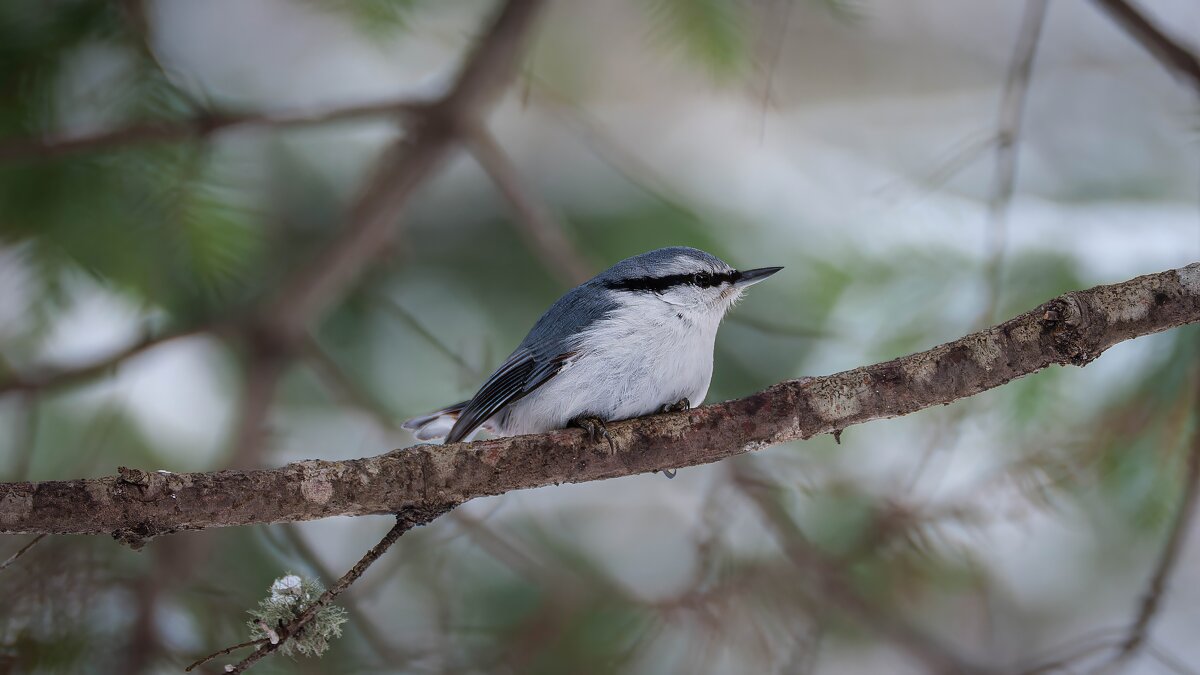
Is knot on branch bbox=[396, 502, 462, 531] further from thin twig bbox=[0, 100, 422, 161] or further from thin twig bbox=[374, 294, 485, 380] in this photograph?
thin twig bbox=[374, 294, 485, 380]

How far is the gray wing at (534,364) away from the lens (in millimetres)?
1693

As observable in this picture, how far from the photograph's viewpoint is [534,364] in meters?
1.73

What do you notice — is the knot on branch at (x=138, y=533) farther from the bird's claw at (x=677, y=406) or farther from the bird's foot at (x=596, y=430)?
the bird's claw at (x=677, y=406)

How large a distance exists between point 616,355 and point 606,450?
28 centimetres

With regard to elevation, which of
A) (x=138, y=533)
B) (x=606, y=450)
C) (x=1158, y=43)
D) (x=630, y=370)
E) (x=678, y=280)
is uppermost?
(x=1158, y=43)

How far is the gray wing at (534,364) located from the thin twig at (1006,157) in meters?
0.75

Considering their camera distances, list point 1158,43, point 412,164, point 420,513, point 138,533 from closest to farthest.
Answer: point 138,533 → point 420,513 → point 1158,43 → point 412,164

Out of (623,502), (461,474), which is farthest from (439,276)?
(461,474)

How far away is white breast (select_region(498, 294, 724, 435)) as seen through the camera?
163 centimetres

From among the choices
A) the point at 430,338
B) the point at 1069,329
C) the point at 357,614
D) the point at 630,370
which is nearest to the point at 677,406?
the point at 630,370

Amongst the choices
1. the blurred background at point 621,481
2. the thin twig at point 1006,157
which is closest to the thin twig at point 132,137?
the blurred background at point 621,481

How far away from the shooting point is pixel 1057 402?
2.15 m

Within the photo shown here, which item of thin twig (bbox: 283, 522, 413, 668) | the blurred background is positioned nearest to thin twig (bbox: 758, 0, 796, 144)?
the blurred background

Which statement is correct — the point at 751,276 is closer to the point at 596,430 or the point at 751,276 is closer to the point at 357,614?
the point at 596,430
